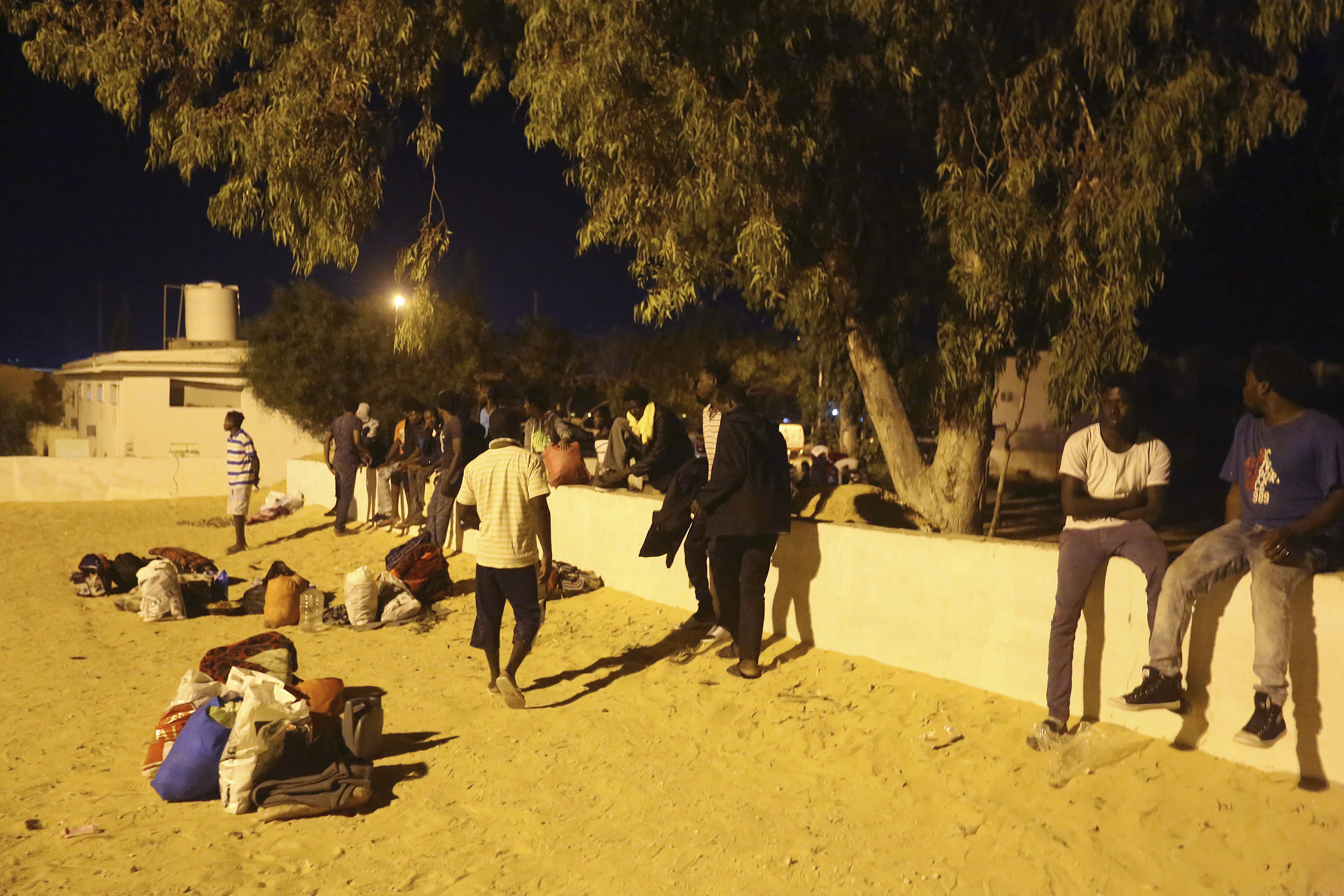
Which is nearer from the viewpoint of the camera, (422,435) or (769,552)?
(769,552)

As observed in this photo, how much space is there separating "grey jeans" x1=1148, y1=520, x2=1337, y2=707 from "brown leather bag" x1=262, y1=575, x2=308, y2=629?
26.1 feet

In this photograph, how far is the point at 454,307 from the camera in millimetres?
35812

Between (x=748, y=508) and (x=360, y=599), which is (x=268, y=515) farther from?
(x=748, y=508)

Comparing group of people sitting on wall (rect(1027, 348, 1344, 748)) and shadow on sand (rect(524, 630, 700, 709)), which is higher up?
group of people sitting on wall (rect(1027, 348, 1344, 748))

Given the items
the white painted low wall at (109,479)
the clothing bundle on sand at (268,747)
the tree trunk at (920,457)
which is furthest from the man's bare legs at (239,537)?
the white painted low wall at (109,479)

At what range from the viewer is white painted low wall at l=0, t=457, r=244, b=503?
22.1m

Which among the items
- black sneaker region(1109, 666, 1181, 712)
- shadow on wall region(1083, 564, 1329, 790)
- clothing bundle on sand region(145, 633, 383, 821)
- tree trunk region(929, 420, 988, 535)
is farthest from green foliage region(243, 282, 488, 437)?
black sneaker region(1109, 666, 1181, 712)

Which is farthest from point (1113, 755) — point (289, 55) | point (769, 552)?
point (289, 55)

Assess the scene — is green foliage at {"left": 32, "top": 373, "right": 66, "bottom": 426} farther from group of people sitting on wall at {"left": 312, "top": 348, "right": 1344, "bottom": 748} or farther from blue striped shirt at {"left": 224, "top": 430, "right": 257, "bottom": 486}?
group of people sitting on wall at {"left": 312, "top": 348, "right": 1344, "bottom": 748}

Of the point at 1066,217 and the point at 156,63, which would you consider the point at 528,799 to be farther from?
the point at 156,63

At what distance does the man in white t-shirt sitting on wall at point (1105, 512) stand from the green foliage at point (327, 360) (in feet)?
92.3

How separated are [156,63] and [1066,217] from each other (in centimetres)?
966

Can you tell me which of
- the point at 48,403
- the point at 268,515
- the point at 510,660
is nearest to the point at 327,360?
the point at 268,515

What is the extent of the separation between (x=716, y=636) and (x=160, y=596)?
5879 mm
